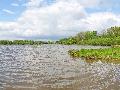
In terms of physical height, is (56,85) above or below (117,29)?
below

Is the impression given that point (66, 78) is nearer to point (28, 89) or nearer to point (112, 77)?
point (112, 77)

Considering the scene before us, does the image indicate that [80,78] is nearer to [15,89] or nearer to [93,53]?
[15,89]

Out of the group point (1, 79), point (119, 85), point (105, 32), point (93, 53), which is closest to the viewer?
point (119, 85)

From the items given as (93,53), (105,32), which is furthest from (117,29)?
(93,53)

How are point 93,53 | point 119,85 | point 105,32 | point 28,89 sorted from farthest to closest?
point 105,32, point 93,53, point 119,85, point 28,89

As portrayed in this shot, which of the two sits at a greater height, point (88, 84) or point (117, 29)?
point (117, 29)

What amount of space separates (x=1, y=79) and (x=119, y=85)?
1054 cm

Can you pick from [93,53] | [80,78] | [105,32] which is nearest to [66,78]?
[80,78]

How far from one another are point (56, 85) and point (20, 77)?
5381mm

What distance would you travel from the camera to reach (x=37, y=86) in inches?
888

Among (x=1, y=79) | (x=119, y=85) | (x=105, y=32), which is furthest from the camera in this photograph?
(x=105, y=32)

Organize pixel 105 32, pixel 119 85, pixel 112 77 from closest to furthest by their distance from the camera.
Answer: pixel 119 85 → pixel 112 77 → pixel 105 32

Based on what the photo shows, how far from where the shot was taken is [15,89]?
840 inches

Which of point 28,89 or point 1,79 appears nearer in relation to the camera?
point 28,89
